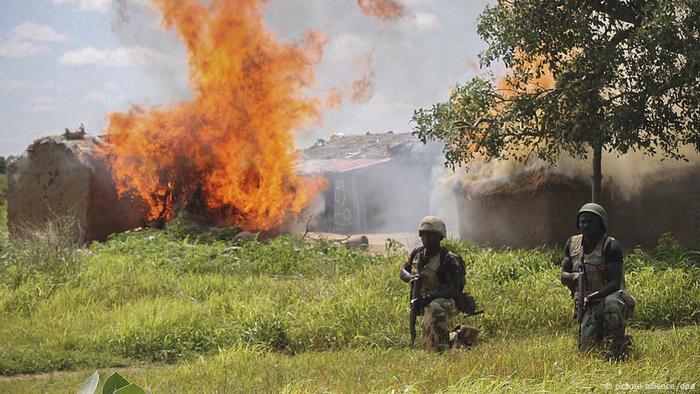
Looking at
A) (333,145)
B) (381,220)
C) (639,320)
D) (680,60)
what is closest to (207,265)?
(639,320)

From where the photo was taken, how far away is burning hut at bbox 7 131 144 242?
60.6 ft

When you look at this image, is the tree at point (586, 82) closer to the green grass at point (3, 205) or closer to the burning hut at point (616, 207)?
the burning hut at point (616, 207)

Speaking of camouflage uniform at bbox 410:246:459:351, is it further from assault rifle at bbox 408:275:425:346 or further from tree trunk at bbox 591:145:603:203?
tree trunk at bbox 591:145:603:203

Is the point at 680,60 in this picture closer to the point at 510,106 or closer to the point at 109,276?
the point at 510,106

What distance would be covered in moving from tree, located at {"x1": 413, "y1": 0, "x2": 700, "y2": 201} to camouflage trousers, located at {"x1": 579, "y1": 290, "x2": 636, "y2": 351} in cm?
547

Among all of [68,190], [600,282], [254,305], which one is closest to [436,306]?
[600,282]

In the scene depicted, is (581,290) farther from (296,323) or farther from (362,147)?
(362,147)

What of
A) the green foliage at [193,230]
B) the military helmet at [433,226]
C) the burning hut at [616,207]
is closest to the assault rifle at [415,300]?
the military helmet at [433,226]

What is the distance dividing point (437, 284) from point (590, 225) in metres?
1.76

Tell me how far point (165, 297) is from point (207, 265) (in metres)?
2.32

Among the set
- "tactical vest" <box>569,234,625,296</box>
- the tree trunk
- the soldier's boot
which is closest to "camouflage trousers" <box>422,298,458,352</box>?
"tactical vest" <box>569,234,625,296</box>

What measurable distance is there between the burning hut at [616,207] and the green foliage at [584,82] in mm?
817

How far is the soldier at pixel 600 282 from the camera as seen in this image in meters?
6.81

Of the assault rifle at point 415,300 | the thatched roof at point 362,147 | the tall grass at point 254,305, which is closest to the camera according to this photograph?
the assault rifle at point 415,300
